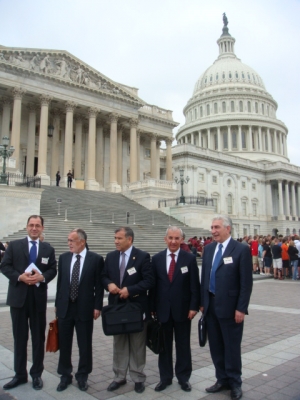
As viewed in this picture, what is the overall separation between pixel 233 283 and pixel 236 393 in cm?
140

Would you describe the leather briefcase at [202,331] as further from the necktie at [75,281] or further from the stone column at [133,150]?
the stone column at [133,150]

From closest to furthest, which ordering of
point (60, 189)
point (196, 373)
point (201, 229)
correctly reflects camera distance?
point (196, 373)
point (201, 229)
point (60, 189)

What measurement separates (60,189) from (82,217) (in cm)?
768

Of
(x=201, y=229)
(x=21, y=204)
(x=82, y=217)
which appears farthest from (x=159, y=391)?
(x=201, y=229)

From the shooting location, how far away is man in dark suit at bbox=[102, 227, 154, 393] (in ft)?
17.3

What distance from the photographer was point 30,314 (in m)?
5.52

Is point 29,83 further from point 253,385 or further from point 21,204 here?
point 253,385

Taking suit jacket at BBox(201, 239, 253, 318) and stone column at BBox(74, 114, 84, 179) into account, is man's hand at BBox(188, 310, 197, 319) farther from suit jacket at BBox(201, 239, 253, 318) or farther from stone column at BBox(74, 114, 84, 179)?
stone column at BBox(74, 114, 84, 179)

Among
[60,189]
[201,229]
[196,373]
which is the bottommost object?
[196,373]

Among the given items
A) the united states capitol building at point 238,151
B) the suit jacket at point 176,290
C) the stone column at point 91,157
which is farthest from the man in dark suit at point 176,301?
the united states capitol building at point 238,151

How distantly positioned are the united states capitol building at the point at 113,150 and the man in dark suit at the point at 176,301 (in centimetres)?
2826

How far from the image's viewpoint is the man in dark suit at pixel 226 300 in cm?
519

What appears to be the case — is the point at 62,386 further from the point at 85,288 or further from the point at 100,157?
the point at 100,157

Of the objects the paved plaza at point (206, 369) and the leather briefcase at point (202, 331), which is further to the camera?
the leather briefcase at point (202, 331)
